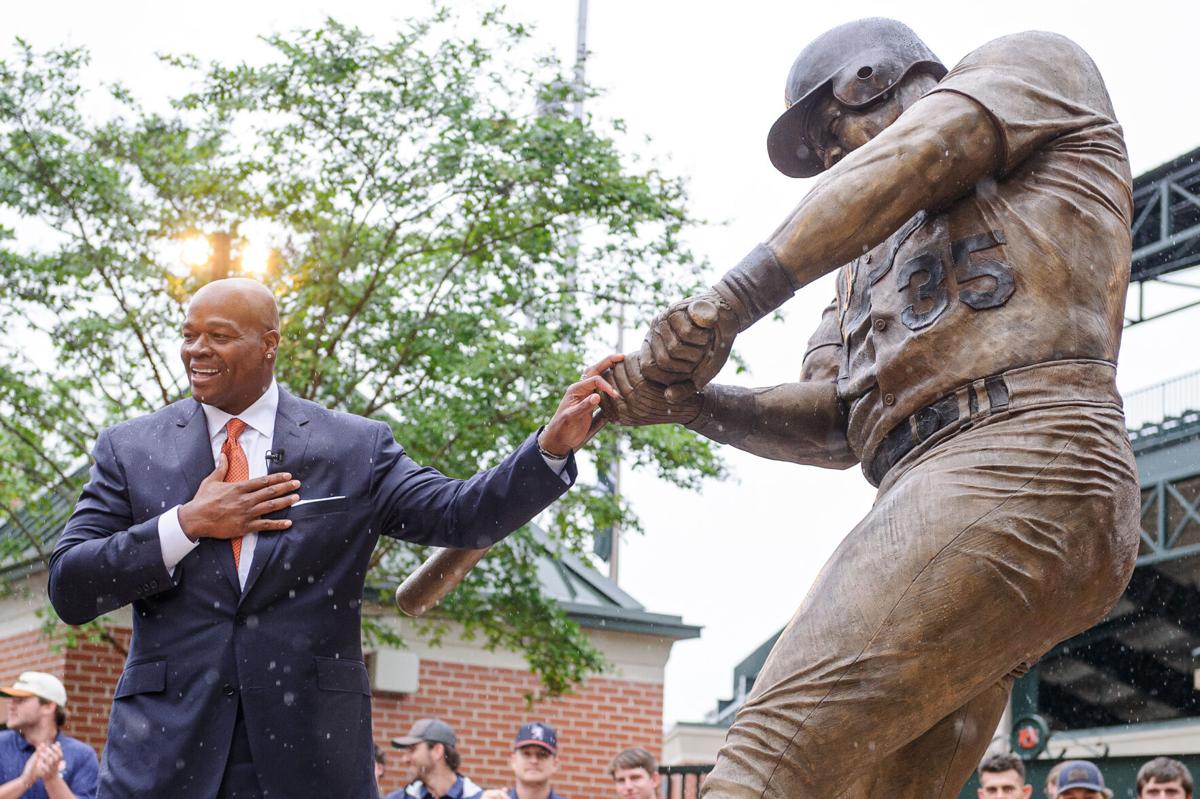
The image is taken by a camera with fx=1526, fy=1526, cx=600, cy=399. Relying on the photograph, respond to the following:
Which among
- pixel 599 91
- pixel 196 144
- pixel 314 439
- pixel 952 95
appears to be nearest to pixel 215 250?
pixel 196 144

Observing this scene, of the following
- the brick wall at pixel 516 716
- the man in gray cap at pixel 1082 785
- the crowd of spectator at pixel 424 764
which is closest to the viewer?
the man in gray cap at pixel 1082 785

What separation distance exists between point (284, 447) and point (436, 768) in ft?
19.4

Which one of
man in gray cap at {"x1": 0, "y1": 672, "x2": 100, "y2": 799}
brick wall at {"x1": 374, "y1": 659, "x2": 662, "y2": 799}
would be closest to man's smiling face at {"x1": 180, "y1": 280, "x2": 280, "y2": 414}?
man in gray cap at {"x1": 0, "y1": 672, "x2": 100, "y2": 799}

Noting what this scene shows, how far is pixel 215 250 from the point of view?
11406mm

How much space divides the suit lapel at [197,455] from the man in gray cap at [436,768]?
5.76 meters

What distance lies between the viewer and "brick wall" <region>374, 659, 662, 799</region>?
57.5ft

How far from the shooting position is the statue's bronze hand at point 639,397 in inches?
125

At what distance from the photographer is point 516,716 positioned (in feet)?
58.9

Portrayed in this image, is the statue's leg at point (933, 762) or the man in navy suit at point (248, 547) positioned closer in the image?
the statue's leg at point (933, 762)

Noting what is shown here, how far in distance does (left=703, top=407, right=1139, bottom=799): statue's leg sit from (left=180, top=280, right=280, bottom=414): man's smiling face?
1563 millimetres

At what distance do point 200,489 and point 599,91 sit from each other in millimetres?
10463

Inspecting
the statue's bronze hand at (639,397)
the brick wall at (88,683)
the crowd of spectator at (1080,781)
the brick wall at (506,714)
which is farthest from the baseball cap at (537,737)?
the brick wall at (506,714)

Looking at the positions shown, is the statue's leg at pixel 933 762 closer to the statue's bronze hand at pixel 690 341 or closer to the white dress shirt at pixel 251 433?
the statue's bronze hand at pixel 690 341

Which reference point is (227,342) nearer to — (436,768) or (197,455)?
(197,455)
